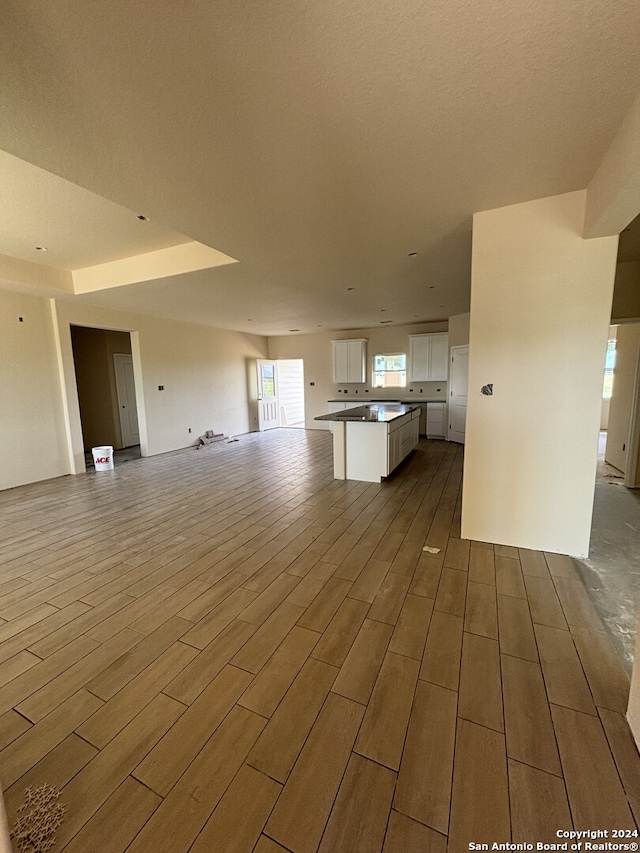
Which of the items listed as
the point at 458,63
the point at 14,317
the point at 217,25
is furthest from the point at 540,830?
the point at 14,317

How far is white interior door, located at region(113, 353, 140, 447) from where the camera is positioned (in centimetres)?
737

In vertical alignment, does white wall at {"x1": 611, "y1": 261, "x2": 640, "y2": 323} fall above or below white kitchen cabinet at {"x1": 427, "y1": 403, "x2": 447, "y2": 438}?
above

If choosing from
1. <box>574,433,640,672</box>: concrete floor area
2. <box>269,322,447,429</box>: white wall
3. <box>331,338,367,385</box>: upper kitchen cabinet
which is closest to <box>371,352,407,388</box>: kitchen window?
<box>269,322,447,429</box>: white wall

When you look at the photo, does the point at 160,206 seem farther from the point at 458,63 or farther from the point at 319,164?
the point at 458,63

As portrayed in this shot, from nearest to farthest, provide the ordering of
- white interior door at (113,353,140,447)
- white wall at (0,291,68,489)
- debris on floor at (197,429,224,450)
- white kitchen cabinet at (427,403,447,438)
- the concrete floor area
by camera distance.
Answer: the concrete floor area, white wall at (0,291,68,489), white interior door at (113,353,140,447), white kitchen cabinet at (427,403,447,438), debris on floor at (197,429,224,450)

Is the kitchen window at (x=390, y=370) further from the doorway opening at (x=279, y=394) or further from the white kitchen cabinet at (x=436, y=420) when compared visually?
the doorway opening at (x=279, y=394)

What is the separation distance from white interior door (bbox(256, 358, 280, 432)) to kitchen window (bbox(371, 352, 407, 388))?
118 inches

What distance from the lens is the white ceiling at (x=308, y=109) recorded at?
3.89ft

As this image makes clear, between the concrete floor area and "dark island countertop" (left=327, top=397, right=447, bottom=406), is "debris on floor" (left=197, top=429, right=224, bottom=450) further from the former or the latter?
the concrete floor area

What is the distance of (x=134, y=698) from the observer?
4.98 feet

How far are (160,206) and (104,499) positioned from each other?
3468mm

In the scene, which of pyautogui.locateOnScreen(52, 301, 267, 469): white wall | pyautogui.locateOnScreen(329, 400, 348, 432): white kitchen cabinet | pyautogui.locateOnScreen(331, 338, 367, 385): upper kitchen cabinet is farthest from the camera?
pyautogui.locateOnScreen(329, 400, 348, 432): white kitchen cabinet

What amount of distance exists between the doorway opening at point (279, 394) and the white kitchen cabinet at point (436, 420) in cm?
394

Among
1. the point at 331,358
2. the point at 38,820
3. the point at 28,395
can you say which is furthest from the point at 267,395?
the point at 38,820
